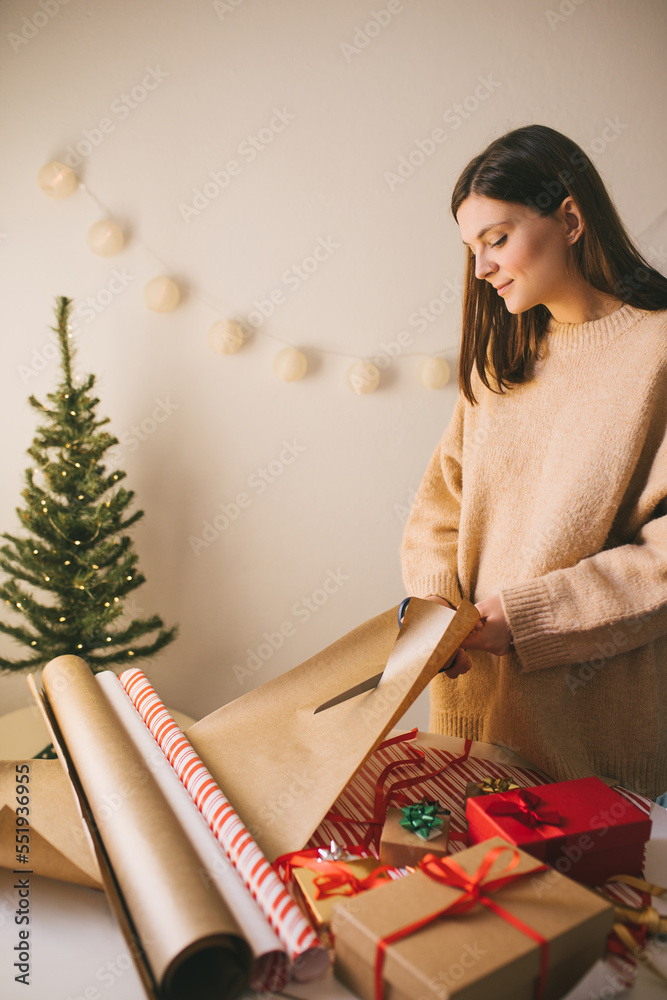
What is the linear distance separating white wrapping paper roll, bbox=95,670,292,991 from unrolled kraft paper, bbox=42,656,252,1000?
0.5 inches

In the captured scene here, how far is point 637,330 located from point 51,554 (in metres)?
1.61

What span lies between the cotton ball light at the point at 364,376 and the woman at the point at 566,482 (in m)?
0.89

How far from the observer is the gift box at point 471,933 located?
51 cm

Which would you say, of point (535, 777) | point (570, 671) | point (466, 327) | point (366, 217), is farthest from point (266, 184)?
point (535, 777)

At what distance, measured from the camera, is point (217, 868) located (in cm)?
63

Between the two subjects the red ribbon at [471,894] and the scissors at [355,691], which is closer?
the red ribbon at [471,894]

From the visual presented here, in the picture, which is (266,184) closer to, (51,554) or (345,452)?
(345,452)

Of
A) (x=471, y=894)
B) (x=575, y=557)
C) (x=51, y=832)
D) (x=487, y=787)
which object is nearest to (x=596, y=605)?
(x=575, y=557)

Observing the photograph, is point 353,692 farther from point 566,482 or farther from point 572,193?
point 572,193

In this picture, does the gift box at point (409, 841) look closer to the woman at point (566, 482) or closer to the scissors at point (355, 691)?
the scissors at point (355, 691)

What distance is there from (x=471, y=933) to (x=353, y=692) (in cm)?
34

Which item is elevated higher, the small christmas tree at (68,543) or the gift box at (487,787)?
the gift box at (487,787)

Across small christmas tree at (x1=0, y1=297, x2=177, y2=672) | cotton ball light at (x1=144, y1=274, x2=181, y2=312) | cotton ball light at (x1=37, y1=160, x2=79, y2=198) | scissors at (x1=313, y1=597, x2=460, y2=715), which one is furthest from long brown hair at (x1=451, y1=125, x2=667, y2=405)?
cotton ball light at (x1=37, y1=160, x2=79, y2=198)

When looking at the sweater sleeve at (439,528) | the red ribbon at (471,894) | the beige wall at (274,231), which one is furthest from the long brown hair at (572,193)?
the beige wall at (274,231)
